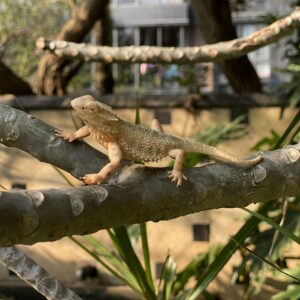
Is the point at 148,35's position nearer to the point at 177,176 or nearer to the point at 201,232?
the point at 201,232

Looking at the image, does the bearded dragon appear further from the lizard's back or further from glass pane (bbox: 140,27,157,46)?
glass pane (bbox: 140,27,157,46)

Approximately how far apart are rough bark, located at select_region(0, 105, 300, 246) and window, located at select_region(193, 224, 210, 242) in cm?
258

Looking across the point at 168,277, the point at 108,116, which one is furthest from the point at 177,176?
the point at 168,277

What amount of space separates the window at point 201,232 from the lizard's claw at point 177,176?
2.69 meters

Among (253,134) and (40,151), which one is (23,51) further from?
(40,151)

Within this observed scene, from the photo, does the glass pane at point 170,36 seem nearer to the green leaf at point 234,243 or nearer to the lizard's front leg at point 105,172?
the green leaf at point 234,243

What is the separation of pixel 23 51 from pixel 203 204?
9435mm

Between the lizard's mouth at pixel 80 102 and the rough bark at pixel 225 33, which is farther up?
the lizard's mouth at pixel 80 102

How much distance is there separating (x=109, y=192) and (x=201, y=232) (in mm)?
2917

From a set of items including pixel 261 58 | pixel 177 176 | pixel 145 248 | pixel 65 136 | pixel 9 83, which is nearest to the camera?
pixel 177 176

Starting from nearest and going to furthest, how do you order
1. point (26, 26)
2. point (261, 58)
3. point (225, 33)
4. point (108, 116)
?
point (108, 116)
point (225, 33)
point (26, 26)
point (261, 58)

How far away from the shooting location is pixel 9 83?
13.3ft

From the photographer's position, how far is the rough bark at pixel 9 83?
4004mm

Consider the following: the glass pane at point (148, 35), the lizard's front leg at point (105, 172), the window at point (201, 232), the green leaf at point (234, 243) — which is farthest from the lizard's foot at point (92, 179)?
the glass pane at point (148, 35)
